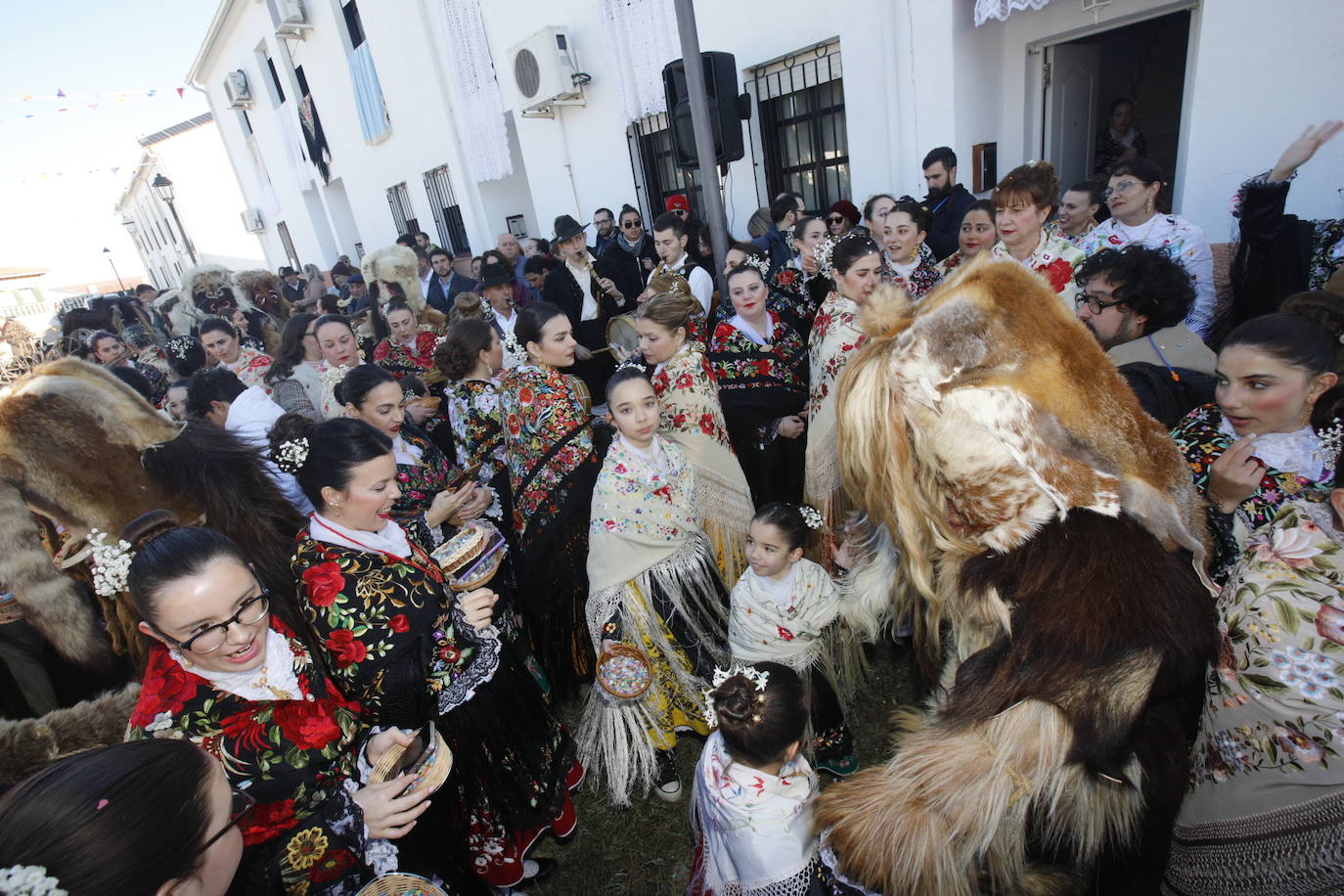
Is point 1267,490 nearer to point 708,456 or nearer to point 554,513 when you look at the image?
point 708,456

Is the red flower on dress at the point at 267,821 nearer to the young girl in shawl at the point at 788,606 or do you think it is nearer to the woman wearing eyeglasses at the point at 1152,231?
the young girl in shawl at the point at 788,606

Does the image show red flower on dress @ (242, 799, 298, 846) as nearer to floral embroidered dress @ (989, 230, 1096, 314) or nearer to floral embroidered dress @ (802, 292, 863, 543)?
floral embroidered dress @ (802, 292, 863, 543)

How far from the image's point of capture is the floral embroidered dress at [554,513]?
2936 mm

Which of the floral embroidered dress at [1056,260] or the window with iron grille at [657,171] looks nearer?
the floral embroidered dress at [1056,260]

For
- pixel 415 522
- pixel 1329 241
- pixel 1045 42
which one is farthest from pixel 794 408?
pixel 1045 42

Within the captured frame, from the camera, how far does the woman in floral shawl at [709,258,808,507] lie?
140 inches

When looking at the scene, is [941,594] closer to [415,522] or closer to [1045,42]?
[415,522]

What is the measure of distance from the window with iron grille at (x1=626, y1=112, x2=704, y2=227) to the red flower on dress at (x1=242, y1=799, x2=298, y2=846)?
795 centimetres

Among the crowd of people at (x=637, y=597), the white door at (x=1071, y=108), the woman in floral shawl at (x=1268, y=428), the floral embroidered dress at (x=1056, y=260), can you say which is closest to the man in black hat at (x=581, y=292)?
the crowd of people at (x=637, y=597)

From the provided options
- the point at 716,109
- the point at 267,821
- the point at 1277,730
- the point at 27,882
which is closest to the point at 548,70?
the point at 716,109

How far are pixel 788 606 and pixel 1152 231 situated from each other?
2.94m

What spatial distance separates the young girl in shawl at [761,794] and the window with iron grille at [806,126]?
602cm

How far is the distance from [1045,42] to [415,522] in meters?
6.15

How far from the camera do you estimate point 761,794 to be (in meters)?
1.62
